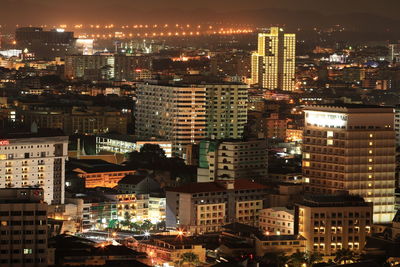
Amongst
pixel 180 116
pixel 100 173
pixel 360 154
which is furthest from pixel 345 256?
pixel 180 116

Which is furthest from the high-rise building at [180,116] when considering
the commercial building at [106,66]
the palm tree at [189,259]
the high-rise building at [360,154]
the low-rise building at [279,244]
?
the commercial building at [106,66]

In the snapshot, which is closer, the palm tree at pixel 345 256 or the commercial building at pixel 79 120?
the palm tree at pixel 345 256

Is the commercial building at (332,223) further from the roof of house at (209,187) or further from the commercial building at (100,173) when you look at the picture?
the commercial building at (100,173)

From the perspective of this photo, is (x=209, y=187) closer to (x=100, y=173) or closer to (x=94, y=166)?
(x=100, y=173)

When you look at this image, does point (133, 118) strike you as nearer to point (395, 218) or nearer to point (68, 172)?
point (68, 172)

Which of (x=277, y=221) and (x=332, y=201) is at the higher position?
(x=332, y=201)

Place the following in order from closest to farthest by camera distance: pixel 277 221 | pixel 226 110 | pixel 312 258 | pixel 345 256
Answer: pixel 312 258, pixel 345 256, pixel 277 221, pixel 226 110

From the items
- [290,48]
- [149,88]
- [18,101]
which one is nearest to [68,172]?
[149,88]
